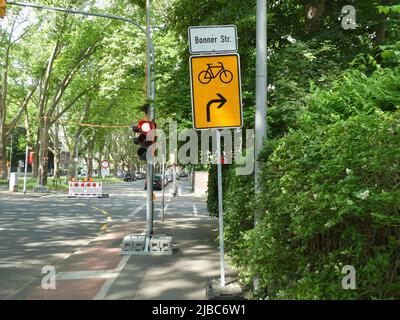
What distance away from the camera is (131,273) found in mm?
8672

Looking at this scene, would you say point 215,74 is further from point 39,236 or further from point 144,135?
point 39,236

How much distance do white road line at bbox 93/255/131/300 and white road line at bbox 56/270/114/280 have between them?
121 mm

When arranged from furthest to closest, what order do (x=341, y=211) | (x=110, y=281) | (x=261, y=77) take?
(x=110, y=281), (x=261, y=77), (x=341, y=211)

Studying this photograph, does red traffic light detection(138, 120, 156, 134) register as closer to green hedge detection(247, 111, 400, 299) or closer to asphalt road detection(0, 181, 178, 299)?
asphalt road detection(0, 181, 178, 299)

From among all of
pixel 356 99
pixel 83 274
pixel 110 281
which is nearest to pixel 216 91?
pixel 356 99

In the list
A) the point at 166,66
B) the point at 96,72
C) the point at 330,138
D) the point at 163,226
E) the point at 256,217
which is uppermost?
the point at 96,72

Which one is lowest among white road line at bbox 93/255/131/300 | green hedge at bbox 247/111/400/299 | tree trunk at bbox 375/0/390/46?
white road line at bbox 93/255/131/300

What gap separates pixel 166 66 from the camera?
13602 mm

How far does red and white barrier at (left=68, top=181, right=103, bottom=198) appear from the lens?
3200 cm

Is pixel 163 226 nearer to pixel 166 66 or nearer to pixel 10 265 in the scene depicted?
pixel 166 66

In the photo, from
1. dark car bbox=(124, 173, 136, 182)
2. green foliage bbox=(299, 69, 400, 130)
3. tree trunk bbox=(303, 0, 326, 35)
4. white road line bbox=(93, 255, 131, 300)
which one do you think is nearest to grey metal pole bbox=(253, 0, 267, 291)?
green foliage bbox=(299, 69, 400, 130)

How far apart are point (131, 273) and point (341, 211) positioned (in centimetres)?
601

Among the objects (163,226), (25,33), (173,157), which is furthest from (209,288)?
(25,33)

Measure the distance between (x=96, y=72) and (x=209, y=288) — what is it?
3664cm
